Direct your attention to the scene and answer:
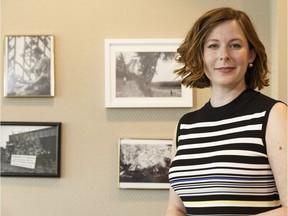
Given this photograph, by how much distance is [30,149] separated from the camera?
2115mm

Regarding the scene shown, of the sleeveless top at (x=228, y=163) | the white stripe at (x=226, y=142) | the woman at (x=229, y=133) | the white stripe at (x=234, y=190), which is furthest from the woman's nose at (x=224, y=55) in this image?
the white stripe at (x=234, y=190)

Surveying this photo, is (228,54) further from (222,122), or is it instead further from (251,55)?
(222,122)

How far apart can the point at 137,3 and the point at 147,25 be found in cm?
13

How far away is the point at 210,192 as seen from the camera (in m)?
1.10

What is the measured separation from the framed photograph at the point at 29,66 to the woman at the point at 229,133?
101 cm

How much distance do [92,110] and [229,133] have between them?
1.10 m

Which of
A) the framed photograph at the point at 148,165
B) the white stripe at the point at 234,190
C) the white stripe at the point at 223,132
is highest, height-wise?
the white stripe at the point at 223,132

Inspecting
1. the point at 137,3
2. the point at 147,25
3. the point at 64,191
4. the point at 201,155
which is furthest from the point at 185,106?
the point at 201,155

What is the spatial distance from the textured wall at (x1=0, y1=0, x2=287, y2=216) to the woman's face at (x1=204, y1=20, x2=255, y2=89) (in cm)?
91

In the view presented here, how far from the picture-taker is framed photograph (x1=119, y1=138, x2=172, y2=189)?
2.04m

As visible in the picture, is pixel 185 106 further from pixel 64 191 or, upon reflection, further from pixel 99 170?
pixel 64 191

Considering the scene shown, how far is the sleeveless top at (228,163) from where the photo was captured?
1047 mm

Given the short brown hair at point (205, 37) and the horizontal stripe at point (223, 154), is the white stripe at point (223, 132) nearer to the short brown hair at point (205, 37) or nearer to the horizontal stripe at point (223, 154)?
the horizontal stripe at point (223, 154)

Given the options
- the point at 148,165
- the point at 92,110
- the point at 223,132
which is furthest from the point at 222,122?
the point at 92,110
